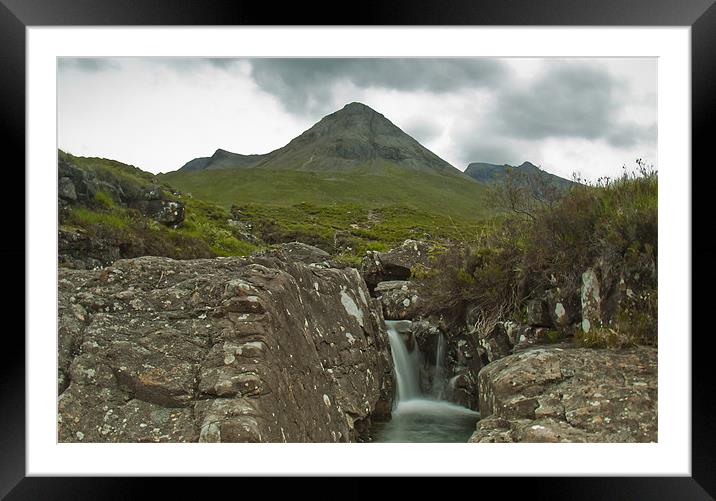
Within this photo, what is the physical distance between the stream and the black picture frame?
2.38 m

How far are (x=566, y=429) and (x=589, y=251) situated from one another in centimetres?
249

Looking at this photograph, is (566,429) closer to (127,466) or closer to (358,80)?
(127,466)

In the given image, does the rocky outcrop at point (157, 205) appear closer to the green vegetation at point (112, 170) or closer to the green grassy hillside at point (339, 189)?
the green vegetation at point (112, 170)

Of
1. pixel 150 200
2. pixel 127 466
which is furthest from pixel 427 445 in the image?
pixel 150 200

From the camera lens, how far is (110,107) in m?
7.51

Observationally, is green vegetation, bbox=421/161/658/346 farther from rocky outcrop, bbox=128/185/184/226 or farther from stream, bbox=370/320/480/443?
rocky outcrop, bbox=128/185/184/226

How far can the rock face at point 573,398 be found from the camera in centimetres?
432

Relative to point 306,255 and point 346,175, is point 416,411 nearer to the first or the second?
point 306,255

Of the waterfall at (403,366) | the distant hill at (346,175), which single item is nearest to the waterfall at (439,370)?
the waterfall at (403,366)

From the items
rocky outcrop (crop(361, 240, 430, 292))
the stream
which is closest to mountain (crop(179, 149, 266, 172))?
rocky outcrop (crop(361, 240, 430, 292))
